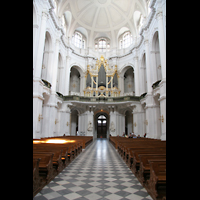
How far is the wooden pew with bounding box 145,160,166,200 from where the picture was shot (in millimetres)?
3254

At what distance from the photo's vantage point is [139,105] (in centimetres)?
2245

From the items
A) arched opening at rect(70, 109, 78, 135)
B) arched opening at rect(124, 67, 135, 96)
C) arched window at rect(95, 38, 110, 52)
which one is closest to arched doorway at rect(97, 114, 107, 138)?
arched opening at rect(70, 109, 78, 135)

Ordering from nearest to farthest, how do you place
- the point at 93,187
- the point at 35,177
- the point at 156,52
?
the point at 35,177, the point at 93,187, the point at 156,52

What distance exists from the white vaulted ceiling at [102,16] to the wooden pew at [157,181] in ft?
79.8

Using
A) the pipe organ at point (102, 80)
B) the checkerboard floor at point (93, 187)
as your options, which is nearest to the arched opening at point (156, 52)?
the pipe organ at point (102, 80)

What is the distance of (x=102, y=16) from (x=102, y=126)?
20.5 metres

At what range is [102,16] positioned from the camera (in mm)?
28109

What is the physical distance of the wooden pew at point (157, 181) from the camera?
3.25m

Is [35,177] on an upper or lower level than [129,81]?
Answer: lower

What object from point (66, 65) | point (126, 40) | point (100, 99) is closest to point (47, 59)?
point (66, 65)

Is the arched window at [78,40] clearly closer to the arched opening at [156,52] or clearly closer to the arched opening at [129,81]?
the arched opening at [129,81]

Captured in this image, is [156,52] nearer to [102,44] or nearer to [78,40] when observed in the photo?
[102,44]

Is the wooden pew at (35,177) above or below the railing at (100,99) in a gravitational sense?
Answer: below

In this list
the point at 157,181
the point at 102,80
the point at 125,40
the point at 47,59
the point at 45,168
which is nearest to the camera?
the point at 157,181
